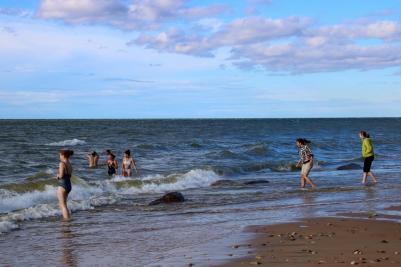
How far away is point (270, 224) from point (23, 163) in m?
19.6

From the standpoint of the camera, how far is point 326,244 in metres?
8.17

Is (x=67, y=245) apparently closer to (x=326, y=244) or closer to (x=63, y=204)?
(x=63, y=204)

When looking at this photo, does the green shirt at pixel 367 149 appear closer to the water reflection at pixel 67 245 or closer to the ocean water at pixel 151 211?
the ocean water at pixel 151 211

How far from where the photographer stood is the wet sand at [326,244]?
23.1ft

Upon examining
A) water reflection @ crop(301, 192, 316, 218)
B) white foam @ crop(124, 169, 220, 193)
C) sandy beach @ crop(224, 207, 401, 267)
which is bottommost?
white foam @ crop(124, 169, 220, 193)

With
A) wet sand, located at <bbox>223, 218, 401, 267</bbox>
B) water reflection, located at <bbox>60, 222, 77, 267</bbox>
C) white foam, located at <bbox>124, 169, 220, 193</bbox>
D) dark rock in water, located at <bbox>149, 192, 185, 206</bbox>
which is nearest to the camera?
wet sand, located at <bbox>223, 218, 401, 267</bbox>

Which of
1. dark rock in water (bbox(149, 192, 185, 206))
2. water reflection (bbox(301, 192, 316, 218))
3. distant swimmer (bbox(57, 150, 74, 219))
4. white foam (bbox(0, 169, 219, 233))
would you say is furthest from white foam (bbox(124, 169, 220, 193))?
distant swimmer (bbox(57, 150, 74, 219))

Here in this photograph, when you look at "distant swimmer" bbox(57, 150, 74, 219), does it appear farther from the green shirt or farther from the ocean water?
the green shirt

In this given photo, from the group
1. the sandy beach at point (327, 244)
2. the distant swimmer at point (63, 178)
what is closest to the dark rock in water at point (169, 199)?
the distant swimmer at point (63, 178)

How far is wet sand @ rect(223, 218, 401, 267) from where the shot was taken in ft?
Result: 23.1

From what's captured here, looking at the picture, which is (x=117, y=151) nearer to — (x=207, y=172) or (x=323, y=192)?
(x=207, y=172)

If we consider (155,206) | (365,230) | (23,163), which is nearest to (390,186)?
(155,206)

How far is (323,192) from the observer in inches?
642

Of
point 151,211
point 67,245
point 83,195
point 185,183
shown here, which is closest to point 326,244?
point 67,245
